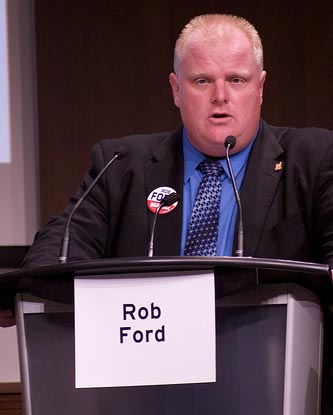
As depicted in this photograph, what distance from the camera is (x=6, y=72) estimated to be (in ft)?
13.2

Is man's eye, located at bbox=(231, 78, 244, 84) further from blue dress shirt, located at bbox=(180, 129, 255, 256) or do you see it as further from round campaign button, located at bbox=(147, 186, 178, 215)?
round campaign button, located at bbox=(147, 186, 178, 215)

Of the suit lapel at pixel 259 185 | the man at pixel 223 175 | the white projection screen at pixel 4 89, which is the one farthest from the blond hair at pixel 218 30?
the white projection screen at pixel 4 89

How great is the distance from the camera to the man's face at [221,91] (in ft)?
7.79

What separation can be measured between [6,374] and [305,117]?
69.1 inches

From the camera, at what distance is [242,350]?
1.57 metres

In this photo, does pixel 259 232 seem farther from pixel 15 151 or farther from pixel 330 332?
pixel 15 151

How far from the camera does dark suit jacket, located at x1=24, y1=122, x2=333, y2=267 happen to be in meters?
2.25

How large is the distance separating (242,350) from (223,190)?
0.84 m

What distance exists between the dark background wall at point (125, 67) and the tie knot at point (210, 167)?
5.65 feet

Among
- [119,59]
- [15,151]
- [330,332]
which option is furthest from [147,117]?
[330,332]

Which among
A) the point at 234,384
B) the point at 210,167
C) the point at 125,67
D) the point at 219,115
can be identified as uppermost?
the point at 125,67

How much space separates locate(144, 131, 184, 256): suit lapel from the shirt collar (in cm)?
1

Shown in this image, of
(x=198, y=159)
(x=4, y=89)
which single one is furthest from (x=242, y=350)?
(x=4, y=89)

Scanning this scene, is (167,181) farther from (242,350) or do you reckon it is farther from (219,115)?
(242,350)
